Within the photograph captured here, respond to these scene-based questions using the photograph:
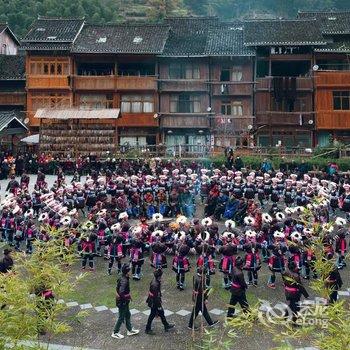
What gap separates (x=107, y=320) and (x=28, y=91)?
3220 cm

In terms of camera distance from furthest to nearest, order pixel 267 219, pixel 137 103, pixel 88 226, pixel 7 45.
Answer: pixel 7 45, pixel 137 103, pixel 267 219, pixel 88 226

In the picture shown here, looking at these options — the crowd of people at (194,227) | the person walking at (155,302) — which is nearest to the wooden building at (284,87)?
the crowd of people at (194,227)

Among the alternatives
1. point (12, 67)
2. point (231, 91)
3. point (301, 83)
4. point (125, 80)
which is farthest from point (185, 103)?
point (12, 67)

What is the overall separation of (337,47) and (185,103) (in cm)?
1249

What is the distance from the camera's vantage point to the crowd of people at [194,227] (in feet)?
43.0

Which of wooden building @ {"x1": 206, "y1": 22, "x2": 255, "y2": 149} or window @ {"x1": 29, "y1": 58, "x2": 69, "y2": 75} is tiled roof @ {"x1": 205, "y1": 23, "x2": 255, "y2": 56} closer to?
wooden building @ {"x1": 206, "y1": 22, "x2": 255, "y2": 149}

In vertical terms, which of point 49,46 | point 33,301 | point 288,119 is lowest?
point 33,301

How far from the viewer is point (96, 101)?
4253cm

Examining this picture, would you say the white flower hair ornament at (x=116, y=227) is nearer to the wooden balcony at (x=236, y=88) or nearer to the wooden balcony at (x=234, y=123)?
the wooden balcony at (x=234, y=123)

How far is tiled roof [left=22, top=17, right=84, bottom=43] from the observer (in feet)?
136

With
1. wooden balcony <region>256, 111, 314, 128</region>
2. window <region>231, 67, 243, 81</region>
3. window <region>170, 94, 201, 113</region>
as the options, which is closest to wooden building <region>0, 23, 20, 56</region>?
window <region>170, 94, 201, 113</region>

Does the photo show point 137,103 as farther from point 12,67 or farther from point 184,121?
point 12,67

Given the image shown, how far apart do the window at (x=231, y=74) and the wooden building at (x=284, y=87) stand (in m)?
1.40

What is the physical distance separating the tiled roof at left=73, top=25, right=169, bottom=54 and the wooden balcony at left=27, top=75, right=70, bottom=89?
261 cm
